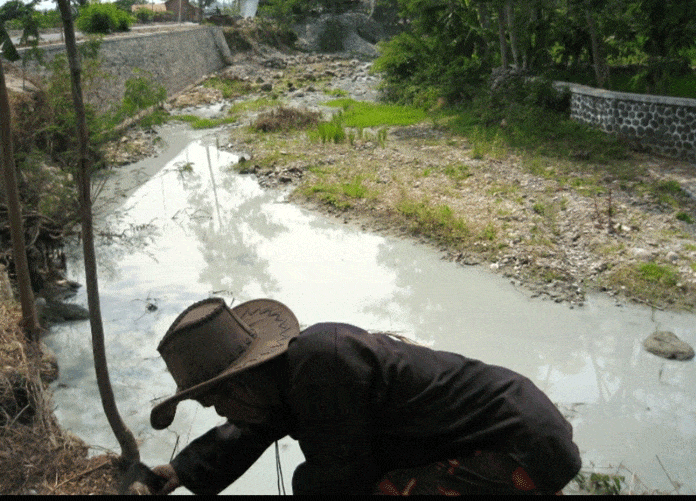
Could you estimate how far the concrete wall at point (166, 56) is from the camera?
47.0 feet

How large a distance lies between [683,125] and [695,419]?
617cm

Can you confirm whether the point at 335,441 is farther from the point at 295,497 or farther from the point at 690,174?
the point at 690,174

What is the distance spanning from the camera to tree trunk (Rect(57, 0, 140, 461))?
8.43ft

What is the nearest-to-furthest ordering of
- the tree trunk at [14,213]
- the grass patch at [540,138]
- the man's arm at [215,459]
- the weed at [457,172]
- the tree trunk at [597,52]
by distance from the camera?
the man's arm at [215,459], the tree trunk at [14,213], the weed at [457,172], the grass patch at [540,138], the tree trunk at [597,52]

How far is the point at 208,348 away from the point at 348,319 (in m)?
3.90

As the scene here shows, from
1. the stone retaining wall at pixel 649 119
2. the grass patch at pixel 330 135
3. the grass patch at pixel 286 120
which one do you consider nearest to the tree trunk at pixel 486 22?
the grass patch at pixel 286 120

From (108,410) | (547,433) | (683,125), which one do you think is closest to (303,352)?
(547,433)

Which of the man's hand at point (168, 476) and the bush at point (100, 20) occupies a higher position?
the bush at point (100, 20)

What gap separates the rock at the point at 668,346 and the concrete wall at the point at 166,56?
31.2ft

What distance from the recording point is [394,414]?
180 cm

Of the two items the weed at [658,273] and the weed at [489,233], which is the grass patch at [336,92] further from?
the weed at [658,273]

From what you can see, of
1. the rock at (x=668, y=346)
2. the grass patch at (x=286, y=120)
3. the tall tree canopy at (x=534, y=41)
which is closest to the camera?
the rock at (x=668, y=346)

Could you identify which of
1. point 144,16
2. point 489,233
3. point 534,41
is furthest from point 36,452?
point 144,16

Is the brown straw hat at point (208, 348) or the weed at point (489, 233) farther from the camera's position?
the weed at point (489, 233)
